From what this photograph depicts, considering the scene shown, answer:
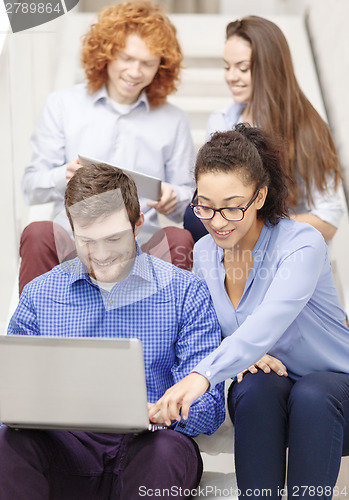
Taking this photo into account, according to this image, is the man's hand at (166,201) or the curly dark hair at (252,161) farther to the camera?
the man's hand at (166,201)

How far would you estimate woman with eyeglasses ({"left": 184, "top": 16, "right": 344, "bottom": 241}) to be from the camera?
1.99 metres

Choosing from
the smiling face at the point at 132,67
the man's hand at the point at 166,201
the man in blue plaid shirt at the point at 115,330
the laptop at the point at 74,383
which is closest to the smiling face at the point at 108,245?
the man in blue plaid shirt at the point at 115,330

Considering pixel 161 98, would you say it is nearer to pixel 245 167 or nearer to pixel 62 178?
pixel 62 178

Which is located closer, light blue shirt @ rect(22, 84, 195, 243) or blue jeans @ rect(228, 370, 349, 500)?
blue jeans @ rect(228, 370, 349, 500)

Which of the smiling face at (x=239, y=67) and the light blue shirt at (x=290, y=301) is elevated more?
the smiling face at (x=239, y=67)

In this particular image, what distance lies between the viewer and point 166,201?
1868 millimetres

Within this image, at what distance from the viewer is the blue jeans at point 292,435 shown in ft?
4.26

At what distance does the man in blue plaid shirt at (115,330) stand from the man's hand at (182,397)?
0.26ft

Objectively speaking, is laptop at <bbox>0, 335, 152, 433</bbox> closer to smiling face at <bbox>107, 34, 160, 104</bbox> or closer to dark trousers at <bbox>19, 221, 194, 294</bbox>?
dark trousers at <bbox>19, 221, 194, 294</bbox>

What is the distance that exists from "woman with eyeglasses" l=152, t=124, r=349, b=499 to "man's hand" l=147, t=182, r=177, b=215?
0.28 metres

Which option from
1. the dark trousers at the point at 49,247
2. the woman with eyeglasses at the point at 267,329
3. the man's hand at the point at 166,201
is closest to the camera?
the woman with eyeglasses at the point at 267,329

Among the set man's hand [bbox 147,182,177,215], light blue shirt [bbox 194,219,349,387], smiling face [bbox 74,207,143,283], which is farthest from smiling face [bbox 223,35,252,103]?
smiling face [bbox 74,207,143,283]

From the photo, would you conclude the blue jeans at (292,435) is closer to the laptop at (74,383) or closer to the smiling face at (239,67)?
the laptop at (74,383)

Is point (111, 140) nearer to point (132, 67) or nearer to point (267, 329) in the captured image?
point (132, 67)
